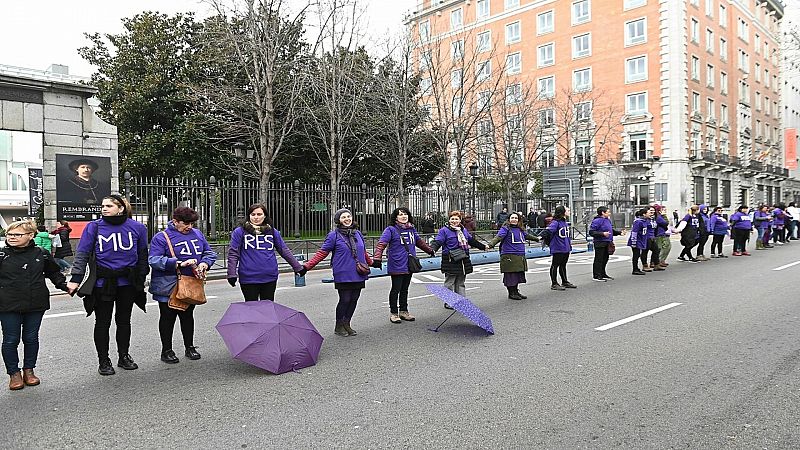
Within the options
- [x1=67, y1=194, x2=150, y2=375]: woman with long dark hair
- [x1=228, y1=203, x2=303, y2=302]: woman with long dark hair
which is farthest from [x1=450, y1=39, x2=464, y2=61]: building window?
[x1=67, y1=194, x2=150, y2=375]: woman with long dark hair

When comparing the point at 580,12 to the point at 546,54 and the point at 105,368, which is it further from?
the point at 105,368

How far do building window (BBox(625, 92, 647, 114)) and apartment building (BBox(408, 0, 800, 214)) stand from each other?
0.26 ft

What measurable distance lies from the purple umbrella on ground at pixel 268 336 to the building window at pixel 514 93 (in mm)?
24097

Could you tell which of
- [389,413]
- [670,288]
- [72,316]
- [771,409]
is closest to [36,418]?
[389,413]

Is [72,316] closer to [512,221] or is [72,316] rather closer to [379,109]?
[512,221]

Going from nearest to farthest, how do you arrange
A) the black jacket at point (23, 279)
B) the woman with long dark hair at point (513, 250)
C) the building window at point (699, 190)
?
the black jacket at point (23, 279) → the woman with long dark hair at point (513, 250) → the building window at point (699, 190)

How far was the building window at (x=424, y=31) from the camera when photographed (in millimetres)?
22328

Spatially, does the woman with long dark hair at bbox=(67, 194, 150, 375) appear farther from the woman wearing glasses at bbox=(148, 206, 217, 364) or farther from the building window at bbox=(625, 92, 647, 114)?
the building window at bbox=(625, 92, 647, 114)

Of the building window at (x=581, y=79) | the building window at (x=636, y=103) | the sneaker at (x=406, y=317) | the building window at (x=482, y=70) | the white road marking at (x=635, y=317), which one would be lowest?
the white road marking at (x=635, y=317)

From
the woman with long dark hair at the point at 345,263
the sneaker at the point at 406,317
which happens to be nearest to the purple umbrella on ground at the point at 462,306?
the woman with long dark hair at the point at 345,263

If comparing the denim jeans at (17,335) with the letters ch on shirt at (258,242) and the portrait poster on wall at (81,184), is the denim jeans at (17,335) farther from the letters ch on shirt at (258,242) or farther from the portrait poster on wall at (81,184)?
the portrait poster on wall at (81,184)

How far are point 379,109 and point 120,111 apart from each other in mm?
11635

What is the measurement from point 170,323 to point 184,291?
0.48 metres

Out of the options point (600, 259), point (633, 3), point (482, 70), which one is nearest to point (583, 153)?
point (633, 3)
